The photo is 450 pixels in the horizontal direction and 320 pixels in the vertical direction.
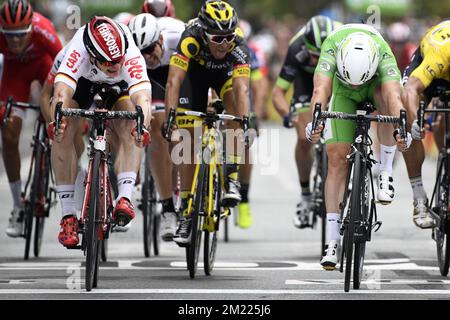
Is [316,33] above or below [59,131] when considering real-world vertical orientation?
above

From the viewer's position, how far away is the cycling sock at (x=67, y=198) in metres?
11.2

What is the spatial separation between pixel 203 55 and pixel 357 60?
6.32 ft

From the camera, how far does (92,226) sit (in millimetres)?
10523

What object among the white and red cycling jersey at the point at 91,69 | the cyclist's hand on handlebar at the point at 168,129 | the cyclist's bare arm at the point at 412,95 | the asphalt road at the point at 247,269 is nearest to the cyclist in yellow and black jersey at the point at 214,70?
the cyclist's hand on handlebar at the point at 168,129

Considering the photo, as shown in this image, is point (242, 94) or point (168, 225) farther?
point (168, 225)

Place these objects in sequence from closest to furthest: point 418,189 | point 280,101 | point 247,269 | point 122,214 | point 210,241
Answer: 1. point 122,214
2. point 210,241
3. point 418,189
4. point 247,269
5. point 280,101

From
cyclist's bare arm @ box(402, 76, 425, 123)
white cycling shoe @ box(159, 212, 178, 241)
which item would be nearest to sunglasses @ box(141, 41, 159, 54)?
white cycling shoe @ box(159, 212, 178, 241)

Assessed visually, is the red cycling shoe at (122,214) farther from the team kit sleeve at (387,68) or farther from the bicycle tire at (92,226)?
the team kit sleeve at (387,68)

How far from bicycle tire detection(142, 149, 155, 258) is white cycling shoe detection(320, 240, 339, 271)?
9.19ft

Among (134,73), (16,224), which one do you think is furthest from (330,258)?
(16,224)

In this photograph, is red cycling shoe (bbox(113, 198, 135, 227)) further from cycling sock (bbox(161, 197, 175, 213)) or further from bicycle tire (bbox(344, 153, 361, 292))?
cycling sock (bbox(161, 197, 175, 213))

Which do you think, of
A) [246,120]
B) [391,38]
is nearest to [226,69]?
[246,120]

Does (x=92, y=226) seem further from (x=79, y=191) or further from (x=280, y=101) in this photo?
(x=280, y=101)

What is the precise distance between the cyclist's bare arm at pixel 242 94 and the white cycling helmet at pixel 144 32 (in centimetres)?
121
